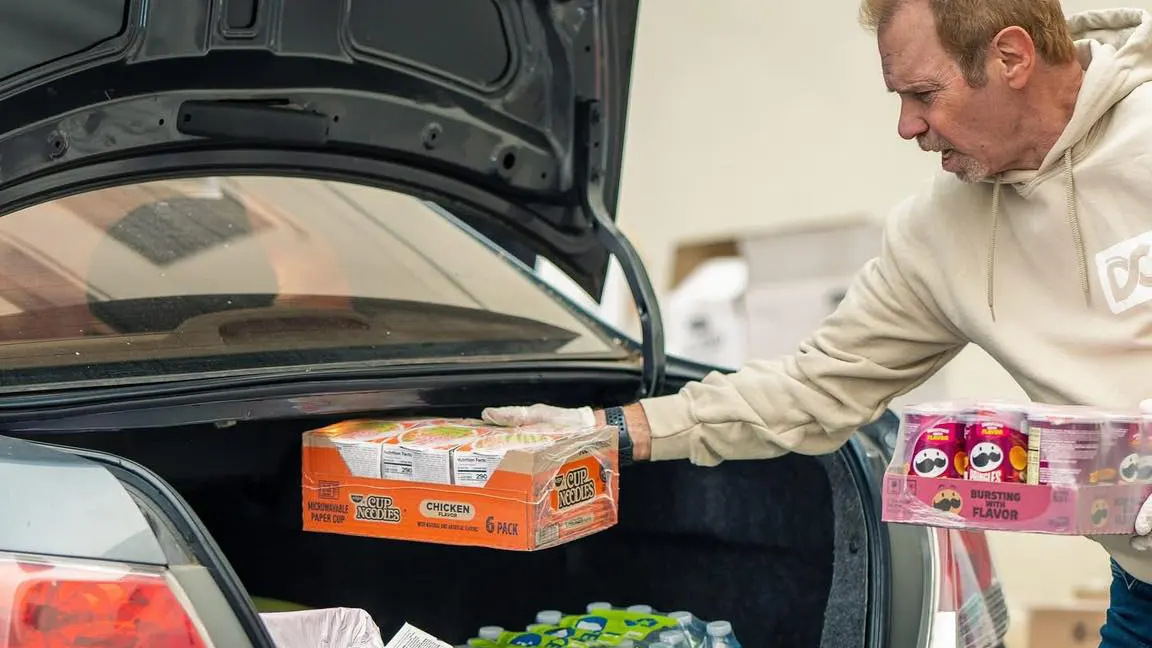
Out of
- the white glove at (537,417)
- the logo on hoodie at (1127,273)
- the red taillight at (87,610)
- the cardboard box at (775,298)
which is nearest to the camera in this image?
the red taillight at (87,610)

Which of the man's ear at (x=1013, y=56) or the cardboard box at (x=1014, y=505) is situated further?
the man's ear at (x=1013, y=56)

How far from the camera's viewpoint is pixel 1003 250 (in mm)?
1877

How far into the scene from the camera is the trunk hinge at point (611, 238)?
83.4 inches

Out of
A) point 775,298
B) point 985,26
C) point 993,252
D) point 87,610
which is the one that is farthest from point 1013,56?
point 775,298

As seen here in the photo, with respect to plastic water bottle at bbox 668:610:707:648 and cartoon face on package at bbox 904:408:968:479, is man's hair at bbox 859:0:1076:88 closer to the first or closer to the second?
cartoon face on package at bbox 904:408:968:479

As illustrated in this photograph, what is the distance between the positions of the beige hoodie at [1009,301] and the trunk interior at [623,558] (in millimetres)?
142

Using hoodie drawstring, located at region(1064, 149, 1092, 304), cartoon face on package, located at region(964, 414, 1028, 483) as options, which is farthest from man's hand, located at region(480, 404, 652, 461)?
hoodie drawstring, located at region(1064, 149, 1092, 304)

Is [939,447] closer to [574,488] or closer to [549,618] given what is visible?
[574,488]

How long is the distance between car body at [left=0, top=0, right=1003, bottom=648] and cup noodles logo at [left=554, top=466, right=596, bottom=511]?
0.25 m

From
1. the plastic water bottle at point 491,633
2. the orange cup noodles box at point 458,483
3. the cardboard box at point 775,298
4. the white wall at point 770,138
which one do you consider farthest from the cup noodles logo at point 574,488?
the white wall at point 770,138

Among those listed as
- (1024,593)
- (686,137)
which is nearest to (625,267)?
(1024,593)

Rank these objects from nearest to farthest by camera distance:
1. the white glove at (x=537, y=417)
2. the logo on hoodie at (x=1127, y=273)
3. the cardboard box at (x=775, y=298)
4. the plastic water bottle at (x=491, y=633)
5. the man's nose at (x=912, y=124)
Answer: the logo on hoodie at (x=1127, y=273), the man's nose at (x=912, y=124), the white glove at (x=537, y=417), the plastic water bottle at (x=491, y=633), the cardboard box at (x=775, y=298)

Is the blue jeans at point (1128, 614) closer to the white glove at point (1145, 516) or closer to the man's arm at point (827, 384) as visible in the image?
the white glove at point (1145, 516)

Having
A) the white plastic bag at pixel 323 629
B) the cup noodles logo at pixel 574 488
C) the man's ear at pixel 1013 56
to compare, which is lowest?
the white plastic bag at pixel 323 629
